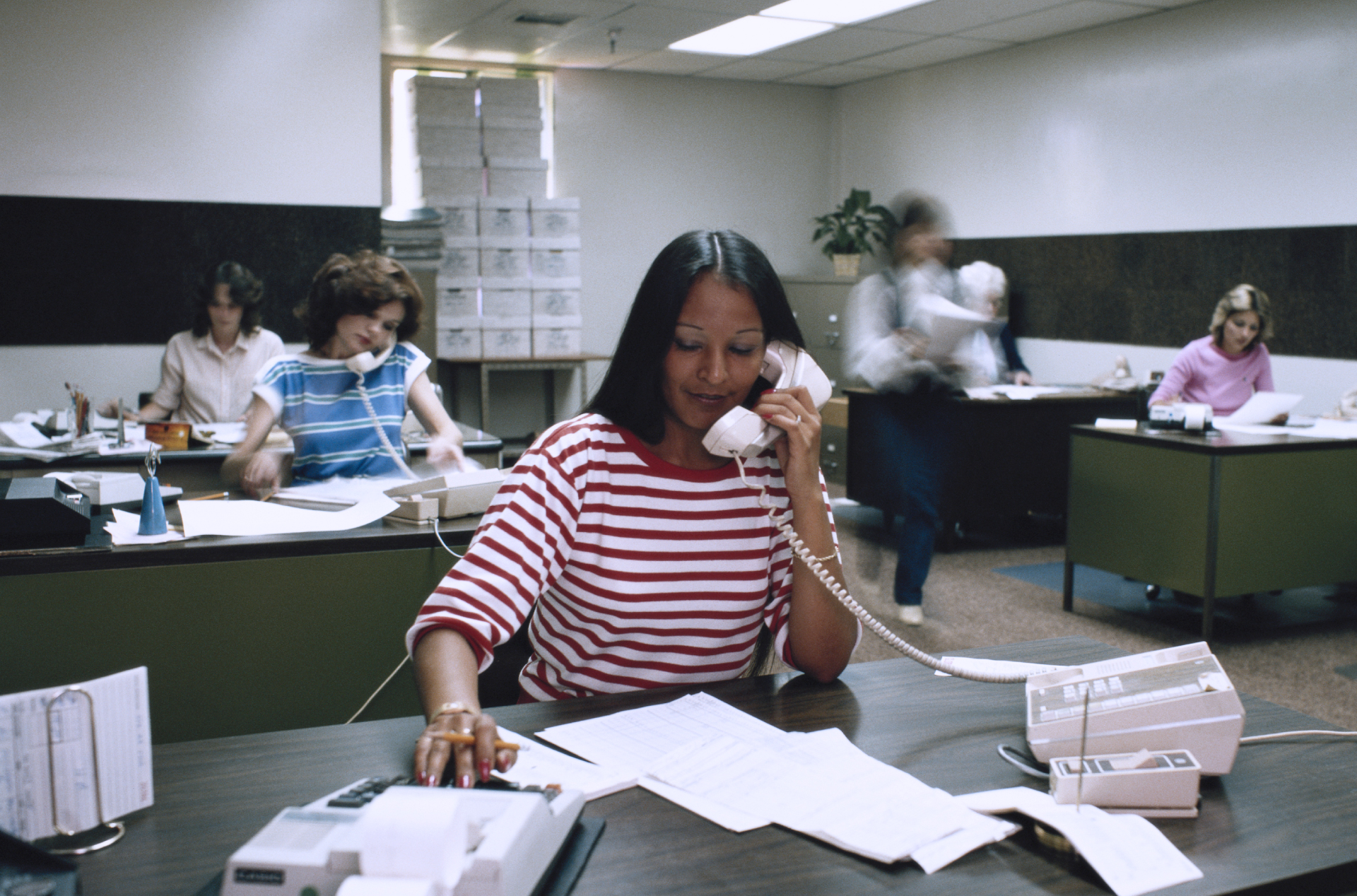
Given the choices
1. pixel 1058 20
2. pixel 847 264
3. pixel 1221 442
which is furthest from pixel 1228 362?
pixel 847 264

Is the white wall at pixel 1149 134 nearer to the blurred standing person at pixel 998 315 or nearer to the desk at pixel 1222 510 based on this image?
the blurred standing person at pixel 998 315

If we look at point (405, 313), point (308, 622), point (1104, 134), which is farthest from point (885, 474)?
point (308, 622)

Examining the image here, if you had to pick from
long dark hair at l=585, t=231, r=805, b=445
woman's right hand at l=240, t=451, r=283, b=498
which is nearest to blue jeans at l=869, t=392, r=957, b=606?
woman's right hand at l=240, t=451, r=283, b=498

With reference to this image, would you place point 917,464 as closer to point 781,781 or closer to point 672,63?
point 781,781

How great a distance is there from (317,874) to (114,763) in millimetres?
360

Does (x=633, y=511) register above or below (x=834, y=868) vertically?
above

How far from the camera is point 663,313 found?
4.56ft

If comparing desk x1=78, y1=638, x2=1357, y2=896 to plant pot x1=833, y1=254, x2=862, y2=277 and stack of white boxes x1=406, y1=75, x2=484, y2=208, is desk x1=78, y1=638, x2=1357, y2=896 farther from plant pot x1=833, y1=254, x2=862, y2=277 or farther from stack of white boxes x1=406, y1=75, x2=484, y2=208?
plant pot x1=833, y1=254, x2=862, y2=277

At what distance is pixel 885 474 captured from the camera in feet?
17.7

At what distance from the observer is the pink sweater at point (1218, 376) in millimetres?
4625

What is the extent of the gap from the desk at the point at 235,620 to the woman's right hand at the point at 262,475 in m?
0.46

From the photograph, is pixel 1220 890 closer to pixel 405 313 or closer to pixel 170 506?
pixel 170 506

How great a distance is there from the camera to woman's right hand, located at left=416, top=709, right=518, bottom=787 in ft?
3.15

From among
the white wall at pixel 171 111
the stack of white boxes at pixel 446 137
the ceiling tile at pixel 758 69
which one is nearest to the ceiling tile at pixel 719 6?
the ceiling tile at pixel 758 69
